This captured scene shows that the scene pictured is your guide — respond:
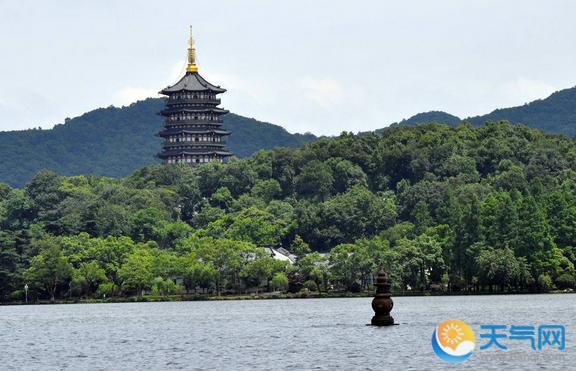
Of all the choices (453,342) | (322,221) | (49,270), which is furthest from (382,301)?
(322,221)

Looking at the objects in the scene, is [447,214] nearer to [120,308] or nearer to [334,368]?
[120,308]

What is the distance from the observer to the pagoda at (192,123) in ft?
595

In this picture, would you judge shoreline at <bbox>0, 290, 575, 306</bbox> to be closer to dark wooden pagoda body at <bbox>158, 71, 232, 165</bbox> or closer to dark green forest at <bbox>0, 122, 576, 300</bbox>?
dark green forest at <bbox>0, 122, 576, 300</bbox>

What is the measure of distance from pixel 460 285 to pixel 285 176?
174 feet

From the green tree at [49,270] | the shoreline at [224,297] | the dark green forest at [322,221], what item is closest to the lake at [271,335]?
the shoreline at [224,297]

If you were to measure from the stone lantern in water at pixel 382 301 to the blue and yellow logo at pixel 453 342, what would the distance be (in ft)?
8.10

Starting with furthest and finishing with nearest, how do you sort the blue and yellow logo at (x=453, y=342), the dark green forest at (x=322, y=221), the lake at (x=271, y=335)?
the dark green forest at (x=322, y=221)
the lake at (x=271, y=335)
the blue and yellow logo at (x=453, y=342)

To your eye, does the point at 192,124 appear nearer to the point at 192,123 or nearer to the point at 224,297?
the point at 192,123

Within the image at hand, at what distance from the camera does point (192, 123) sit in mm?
181125

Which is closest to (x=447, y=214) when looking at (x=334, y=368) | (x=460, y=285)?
(x=460, y=285)

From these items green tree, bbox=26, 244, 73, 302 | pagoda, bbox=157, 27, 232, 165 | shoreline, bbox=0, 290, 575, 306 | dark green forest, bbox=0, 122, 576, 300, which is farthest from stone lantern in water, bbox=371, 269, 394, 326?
pagoda, bbox=157, 27, 232, 165

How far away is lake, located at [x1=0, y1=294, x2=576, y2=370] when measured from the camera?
5116cm

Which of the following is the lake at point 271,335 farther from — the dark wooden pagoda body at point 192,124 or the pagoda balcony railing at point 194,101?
the pagoda balcony railing at point 194,101

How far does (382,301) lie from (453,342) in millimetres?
6395
